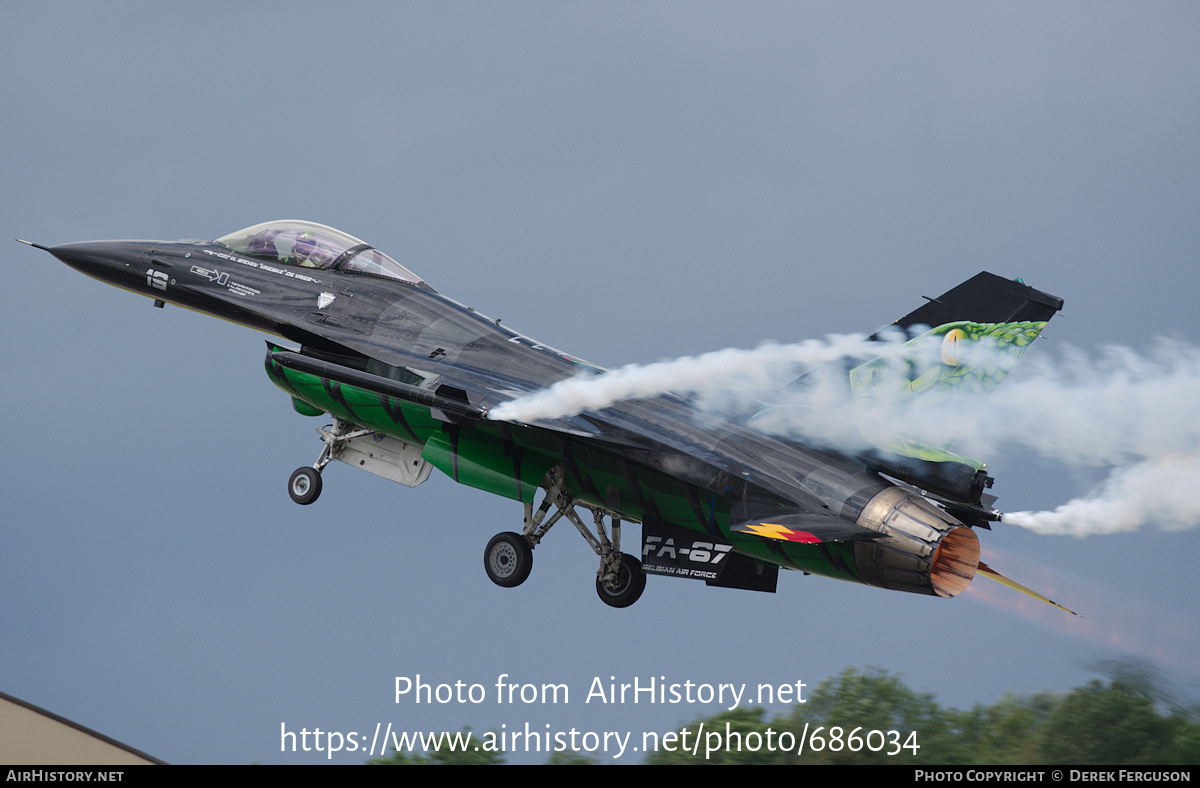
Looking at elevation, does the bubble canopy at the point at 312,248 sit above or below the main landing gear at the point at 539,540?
above

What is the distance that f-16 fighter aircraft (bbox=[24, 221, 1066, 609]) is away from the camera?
1606 centimetres

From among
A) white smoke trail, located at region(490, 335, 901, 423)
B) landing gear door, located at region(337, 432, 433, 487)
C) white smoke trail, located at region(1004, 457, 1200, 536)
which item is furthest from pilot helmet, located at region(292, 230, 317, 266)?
white smoke trail, located at region(1004, 457, 1200, 536)

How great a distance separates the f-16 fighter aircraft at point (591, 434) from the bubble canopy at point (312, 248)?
0.03m

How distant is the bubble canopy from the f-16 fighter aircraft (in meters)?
0.03

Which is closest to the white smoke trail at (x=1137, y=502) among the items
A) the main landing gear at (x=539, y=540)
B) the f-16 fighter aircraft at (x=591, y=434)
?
the f-16 fighter aircraft at (x=591, y=434)

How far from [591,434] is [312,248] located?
6311 mm

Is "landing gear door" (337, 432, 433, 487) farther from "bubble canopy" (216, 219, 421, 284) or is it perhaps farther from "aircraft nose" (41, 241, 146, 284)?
"aircraft nose" (41, 241, 146, 284)

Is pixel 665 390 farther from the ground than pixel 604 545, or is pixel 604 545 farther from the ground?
pixel 665 390

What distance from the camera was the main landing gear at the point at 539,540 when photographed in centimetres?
1888

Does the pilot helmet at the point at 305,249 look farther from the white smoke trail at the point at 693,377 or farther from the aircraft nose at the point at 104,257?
the white smoke trail at the point at 693,377

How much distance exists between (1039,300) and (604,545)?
7093 millimetres
